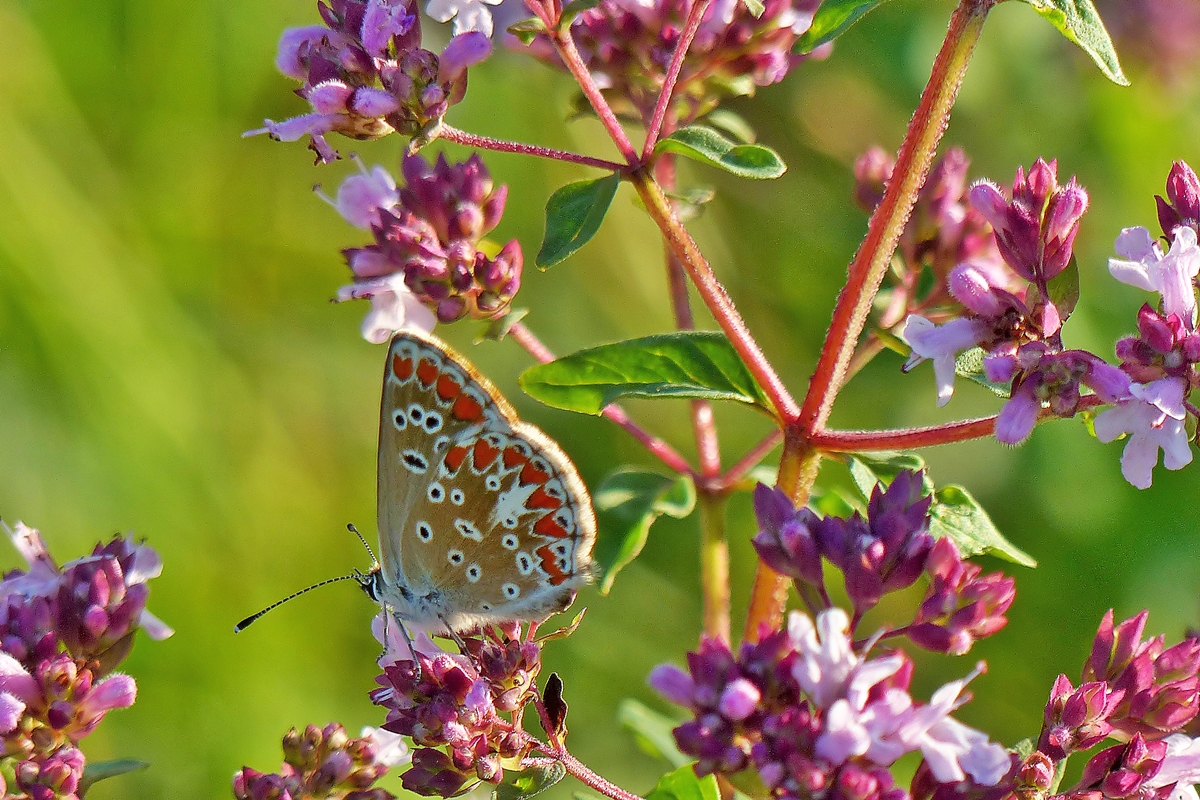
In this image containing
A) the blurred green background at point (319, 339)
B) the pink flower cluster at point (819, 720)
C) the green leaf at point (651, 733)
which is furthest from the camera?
the blurred green background at point (319, 339)

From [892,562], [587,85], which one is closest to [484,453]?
[587,85]

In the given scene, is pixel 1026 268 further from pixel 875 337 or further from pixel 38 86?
pixel 38 86

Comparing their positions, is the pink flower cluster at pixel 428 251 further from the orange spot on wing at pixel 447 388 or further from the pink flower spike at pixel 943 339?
the pink flower spike at pixel 943 339

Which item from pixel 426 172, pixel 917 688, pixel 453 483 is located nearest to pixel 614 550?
pixel 453 483

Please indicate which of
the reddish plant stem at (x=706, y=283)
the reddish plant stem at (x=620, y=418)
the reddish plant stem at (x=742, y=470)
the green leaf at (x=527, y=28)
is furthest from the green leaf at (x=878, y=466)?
the green leaf at (x=527, y=28)

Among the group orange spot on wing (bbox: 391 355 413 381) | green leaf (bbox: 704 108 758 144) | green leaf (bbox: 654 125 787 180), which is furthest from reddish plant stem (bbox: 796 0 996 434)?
orange spot on wing (bbox: 391 355 413 381)
